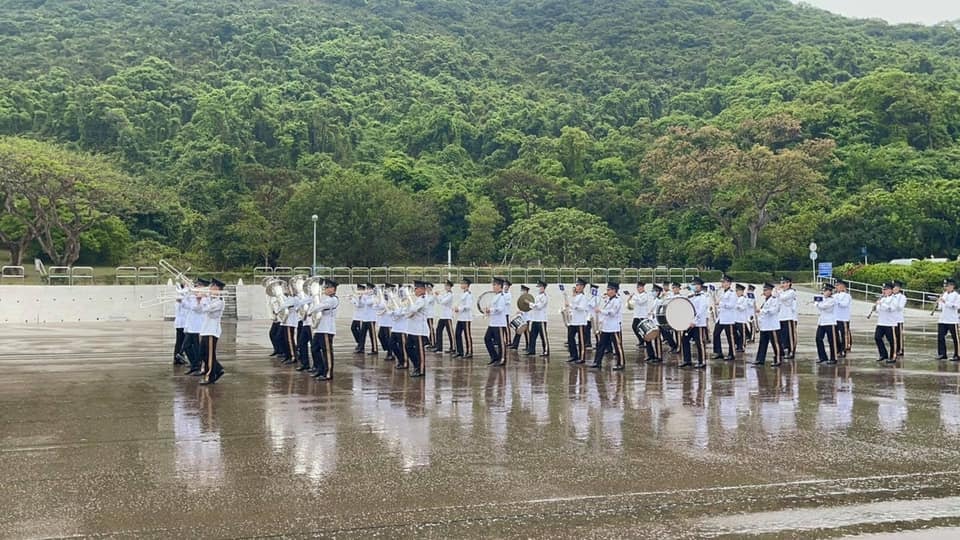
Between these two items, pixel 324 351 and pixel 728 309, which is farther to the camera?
pixel 728 309

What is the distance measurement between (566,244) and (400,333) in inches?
1264

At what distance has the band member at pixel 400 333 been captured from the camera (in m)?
12.7

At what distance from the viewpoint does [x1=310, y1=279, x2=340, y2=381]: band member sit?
A: 472 inches

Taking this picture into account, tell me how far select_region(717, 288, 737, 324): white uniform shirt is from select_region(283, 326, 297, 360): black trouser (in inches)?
303

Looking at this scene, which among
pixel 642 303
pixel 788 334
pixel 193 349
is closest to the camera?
pixel 193 349

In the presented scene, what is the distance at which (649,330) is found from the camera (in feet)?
49.0

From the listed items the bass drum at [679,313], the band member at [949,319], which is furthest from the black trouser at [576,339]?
the band member at [949,319]

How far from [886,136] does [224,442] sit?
56773 mm

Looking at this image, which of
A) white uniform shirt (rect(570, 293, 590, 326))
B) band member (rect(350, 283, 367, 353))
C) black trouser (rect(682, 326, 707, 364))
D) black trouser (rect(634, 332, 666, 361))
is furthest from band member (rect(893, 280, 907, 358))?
band member (rect(350, 283, 367, 353))

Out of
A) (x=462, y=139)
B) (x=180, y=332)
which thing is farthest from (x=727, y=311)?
(x=462, y=139)

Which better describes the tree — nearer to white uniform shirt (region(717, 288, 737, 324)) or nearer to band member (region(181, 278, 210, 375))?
white uniform shirt (region(717, 288, 737, 324))

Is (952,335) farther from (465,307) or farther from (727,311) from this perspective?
(465,307)

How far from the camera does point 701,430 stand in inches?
320

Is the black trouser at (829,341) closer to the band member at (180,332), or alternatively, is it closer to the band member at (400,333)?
the band member at (400,333)
